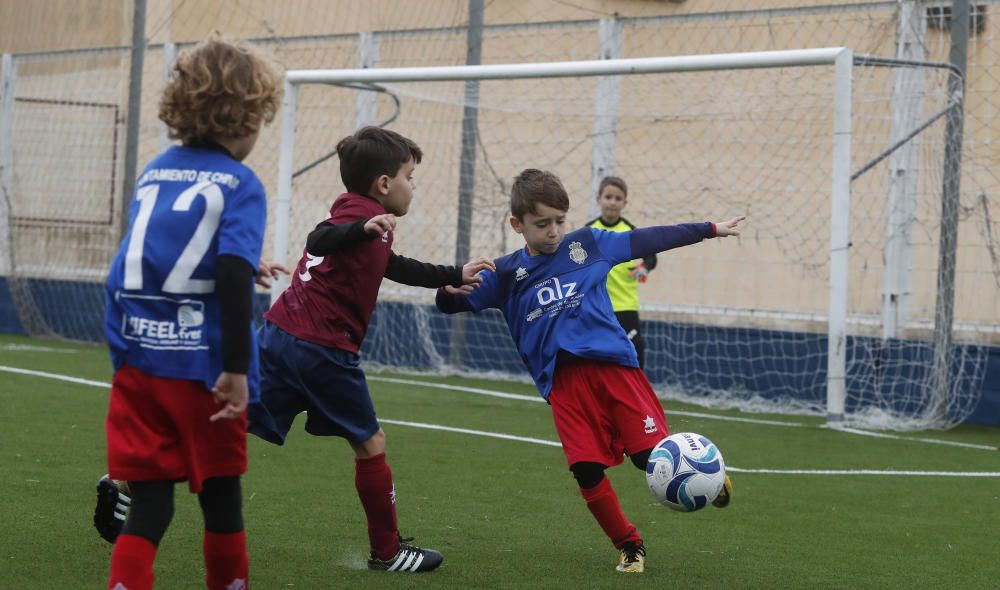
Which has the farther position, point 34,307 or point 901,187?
point 34,307

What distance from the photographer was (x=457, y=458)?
709cm

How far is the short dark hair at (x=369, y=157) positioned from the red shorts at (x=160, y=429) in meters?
1.38

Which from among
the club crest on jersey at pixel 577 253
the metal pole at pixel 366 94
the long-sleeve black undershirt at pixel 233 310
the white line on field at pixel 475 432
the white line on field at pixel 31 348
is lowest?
the white line on field at pixel 475 432

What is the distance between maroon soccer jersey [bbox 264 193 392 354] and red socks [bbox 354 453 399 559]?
0.39 m

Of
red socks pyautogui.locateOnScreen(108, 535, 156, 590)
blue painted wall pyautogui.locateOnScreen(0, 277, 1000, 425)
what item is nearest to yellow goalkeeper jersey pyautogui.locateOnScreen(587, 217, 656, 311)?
blue painted wall pyautogui.locateOnScreen(0, 277, 1000, 425)

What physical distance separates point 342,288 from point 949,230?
20.3 feet

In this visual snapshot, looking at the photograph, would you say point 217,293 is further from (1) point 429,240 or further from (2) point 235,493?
(1) point 429,240

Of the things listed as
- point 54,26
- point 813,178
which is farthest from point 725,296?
point 54,26

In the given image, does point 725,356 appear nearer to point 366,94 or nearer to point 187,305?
point 366,94

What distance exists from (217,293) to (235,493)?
0.54 metres

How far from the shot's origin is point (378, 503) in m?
4.49

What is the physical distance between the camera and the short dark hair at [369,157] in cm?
448

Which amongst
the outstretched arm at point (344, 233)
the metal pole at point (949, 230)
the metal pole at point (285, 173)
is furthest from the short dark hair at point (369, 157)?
the metal pole at point (285, 173)

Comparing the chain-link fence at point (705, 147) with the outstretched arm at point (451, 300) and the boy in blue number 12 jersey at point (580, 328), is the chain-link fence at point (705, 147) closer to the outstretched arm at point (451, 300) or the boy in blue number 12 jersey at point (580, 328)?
the boy in blue number 12 jersey at point (580, 328)
